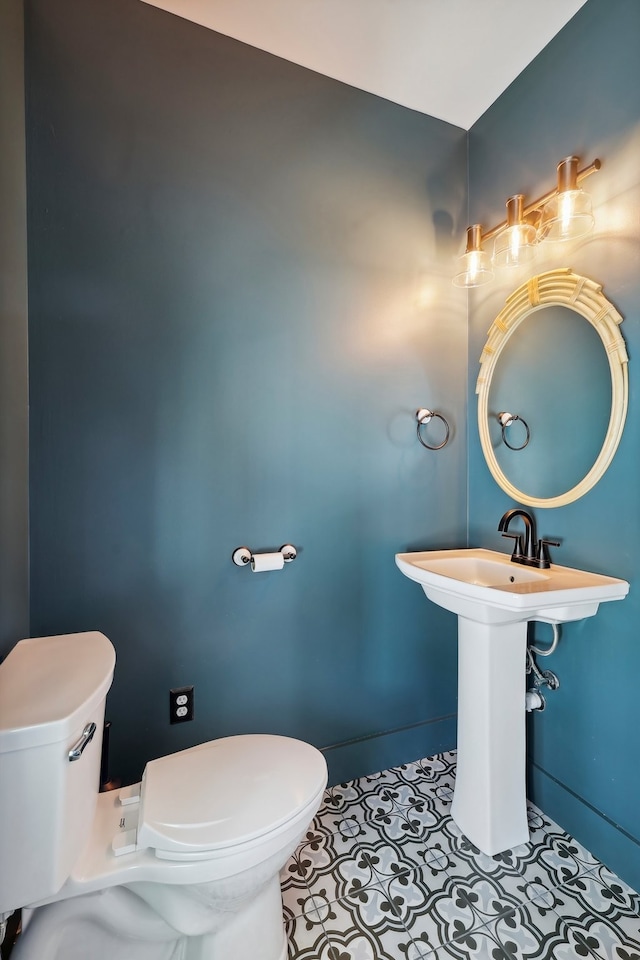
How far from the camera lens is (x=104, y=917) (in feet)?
2.97

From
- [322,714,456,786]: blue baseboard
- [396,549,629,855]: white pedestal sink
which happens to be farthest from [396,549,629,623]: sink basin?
[322,714,456,786]: blue baseboard

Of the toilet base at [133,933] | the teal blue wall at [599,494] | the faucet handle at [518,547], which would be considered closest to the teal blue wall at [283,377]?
the teal blue wall at [599,494]

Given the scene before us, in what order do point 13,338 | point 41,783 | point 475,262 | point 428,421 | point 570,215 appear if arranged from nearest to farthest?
point 41,783
point 13,338
point 570,215
point 475,262
point 428,421

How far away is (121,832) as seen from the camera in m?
0.91

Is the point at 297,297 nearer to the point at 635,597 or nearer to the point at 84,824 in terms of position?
the point at 635,597

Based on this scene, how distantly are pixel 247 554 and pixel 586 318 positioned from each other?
1.34 m

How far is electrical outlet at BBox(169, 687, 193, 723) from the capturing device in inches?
54.8

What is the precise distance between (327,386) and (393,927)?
5.23 feet

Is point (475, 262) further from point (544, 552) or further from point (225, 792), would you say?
point (225, 792)

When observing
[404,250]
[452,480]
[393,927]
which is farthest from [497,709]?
[404,250]

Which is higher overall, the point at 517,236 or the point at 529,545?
the point at 517,236

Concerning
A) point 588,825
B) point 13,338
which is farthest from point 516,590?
point 13,338

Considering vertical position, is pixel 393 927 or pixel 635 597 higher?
pixel 635 597

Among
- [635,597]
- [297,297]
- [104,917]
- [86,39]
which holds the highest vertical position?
[86,39]
